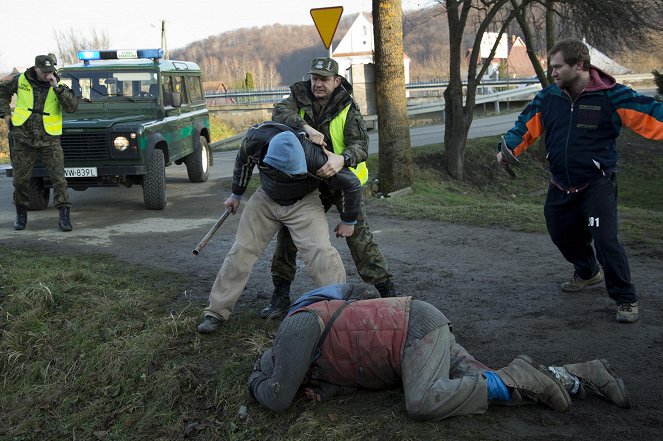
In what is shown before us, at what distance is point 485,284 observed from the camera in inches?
250

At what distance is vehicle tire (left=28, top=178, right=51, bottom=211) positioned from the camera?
10.8 m

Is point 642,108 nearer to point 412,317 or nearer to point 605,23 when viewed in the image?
point 412,317

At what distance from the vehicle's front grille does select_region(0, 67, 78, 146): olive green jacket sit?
114cm

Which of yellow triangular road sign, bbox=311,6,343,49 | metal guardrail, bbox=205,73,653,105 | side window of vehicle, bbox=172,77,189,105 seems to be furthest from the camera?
metal guardrail, bbox=205,73,653,105

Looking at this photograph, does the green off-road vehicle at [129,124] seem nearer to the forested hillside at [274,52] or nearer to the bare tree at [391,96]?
the bare tree at [391,96]

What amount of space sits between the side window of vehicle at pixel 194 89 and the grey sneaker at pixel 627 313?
9706 mm

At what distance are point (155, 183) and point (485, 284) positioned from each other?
5976mm

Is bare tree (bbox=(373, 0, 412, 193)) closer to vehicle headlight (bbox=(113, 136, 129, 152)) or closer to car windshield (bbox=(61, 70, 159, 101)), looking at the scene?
car windshield (bbox=(61, 70, 159, 101))

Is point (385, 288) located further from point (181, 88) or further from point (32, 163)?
point (181, 88)

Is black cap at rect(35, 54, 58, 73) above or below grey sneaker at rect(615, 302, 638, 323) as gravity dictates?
above

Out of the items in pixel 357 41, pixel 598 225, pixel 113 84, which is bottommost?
pixel 598 225

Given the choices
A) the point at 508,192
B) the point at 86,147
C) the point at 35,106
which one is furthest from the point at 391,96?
the point at 508,192

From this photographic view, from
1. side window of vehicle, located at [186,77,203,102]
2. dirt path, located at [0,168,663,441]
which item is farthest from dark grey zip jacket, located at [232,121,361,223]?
side window of vehicle, located at [186,77,203,102]

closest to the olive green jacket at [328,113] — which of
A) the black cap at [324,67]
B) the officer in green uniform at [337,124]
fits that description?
the officer in green uniform at [337,124]
